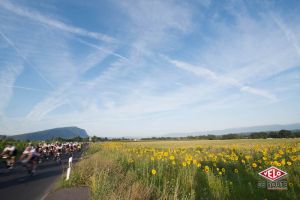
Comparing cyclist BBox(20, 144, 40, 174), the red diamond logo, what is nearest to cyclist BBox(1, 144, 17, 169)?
cyclist BBox(20, 144, 40, 174)

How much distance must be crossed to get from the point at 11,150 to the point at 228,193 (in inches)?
622

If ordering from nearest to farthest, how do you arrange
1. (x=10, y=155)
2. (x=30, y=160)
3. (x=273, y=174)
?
(x=273, y=174) → (x=30, y=160) → (x=10, y=155)

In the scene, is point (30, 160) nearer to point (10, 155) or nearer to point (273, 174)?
point (10, 155)

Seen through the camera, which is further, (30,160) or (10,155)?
(10,155)

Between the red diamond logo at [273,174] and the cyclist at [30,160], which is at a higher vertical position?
the cyclist at [30,160]

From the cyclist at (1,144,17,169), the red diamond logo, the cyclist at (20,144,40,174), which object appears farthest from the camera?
the cyclist at (1,144,17,169)

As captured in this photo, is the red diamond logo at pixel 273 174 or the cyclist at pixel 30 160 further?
the cyclist at pixel 30 160

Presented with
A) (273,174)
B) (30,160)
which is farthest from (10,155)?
(273,174)

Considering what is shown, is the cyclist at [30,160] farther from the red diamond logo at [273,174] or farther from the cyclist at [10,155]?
the red diamond logo at [273,174]

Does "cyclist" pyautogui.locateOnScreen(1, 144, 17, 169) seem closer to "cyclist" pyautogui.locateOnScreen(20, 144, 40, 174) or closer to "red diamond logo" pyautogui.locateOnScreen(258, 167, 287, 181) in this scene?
"cyclist" pyautogui.locateOnScreen(20, 144, 40, 174)

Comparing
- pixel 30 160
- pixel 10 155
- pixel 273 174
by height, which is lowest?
pixel 273 174

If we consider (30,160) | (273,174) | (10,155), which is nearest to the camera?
(273,174)

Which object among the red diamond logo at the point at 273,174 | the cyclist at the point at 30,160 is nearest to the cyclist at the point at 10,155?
the cyclist at the point at 30,160

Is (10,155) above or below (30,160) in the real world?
above
